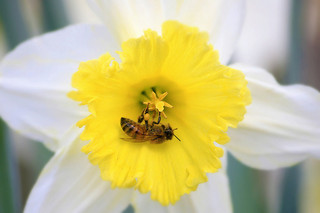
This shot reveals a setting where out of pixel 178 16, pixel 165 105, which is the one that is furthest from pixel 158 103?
pixel 178 16

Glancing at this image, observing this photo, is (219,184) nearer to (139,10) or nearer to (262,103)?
(262,103)

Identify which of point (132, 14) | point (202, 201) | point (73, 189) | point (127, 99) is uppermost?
point (132, 14)

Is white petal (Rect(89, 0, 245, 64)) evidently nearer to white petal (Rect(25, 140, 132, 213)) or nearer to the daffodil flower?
the daffodil flower

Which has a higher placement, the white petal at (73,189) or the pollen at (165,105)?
the pollen at (165,105)

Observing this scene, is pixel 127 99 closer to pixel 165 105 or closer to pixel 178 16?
pixel 165 105

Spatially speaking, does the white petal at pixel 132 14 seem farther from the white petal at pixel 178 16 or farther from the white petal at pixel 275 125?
the white petal at pixel 275 125

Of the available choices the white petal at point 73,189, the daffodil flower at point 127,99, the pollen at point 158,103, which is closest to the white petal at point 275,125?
the daffodil flower at point 127,99
